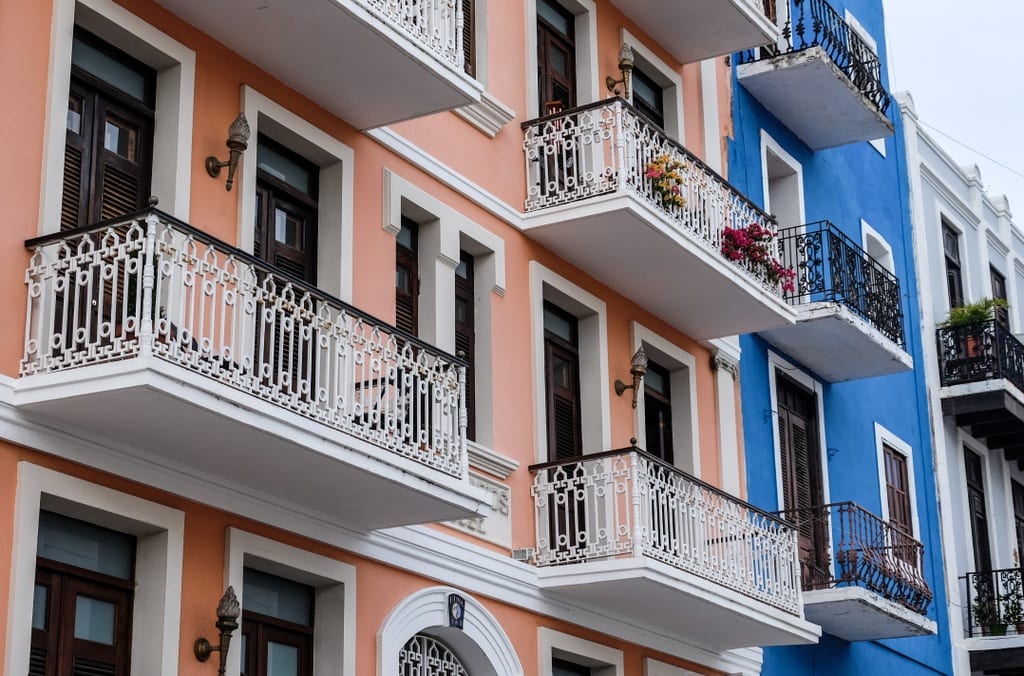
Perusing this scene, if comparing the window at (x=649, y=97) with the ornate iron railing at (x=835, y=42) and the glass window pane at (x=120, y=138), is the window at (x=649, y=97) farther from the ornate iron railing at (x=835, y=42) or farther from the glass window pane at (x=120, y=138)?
the glass window pane at (x=120, y=138)

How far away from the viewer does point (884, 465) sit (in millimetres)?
23719

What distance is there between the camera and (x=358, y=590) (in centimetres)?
1394

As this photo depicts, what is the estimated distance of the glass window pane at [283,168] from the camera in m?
Answer: 14.3

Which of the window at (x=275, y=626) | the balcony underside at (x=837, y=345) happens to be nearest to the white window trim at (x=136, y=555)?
the window at (x=275, y=626)

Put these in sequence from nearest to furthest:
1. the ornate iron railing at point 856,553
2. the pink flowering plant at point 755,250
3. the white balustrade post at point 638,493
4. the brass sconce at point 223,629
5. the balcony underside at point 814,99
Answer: the brass sconce at point 223,629 → the white balustrade post at point 638,493 → the pink flowering plant at point 755,250 → the ornate iron railing at point 856,553 → the balcony underside at point 814,99

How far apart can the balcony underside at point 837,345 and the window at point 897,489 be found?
5.40 feet

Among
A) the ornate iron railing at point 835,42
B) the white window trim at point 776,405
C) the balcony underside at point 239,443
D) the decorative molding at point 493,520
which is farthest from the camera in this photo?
the ornate iron railing at point 835,42

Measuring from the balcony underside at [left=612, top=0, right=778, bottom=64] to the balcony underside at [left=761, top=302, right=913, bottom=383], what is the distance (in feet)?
10.4

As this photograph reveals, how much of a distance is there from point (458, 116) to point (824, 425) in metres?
7.95

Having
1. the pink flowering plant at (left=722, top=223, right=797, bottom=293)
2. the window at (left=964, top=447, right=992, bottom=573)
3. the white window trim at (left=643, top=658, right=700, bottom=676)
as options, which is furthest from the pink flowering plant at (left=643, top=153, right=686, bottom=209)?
the window at (left=964, top=447, right=992, bottom=573)

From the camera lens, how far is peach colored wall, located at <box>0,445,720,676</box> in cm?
1127

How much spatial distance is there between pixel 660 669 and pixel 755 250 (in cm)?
451

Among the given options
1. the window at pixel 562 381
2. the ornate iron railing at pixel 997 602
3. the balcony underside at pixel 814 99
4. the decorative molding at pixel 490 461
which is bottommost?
the decorative molding at pixel 490 461

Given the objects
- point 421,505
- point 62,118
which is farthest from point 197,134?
point 421,505
